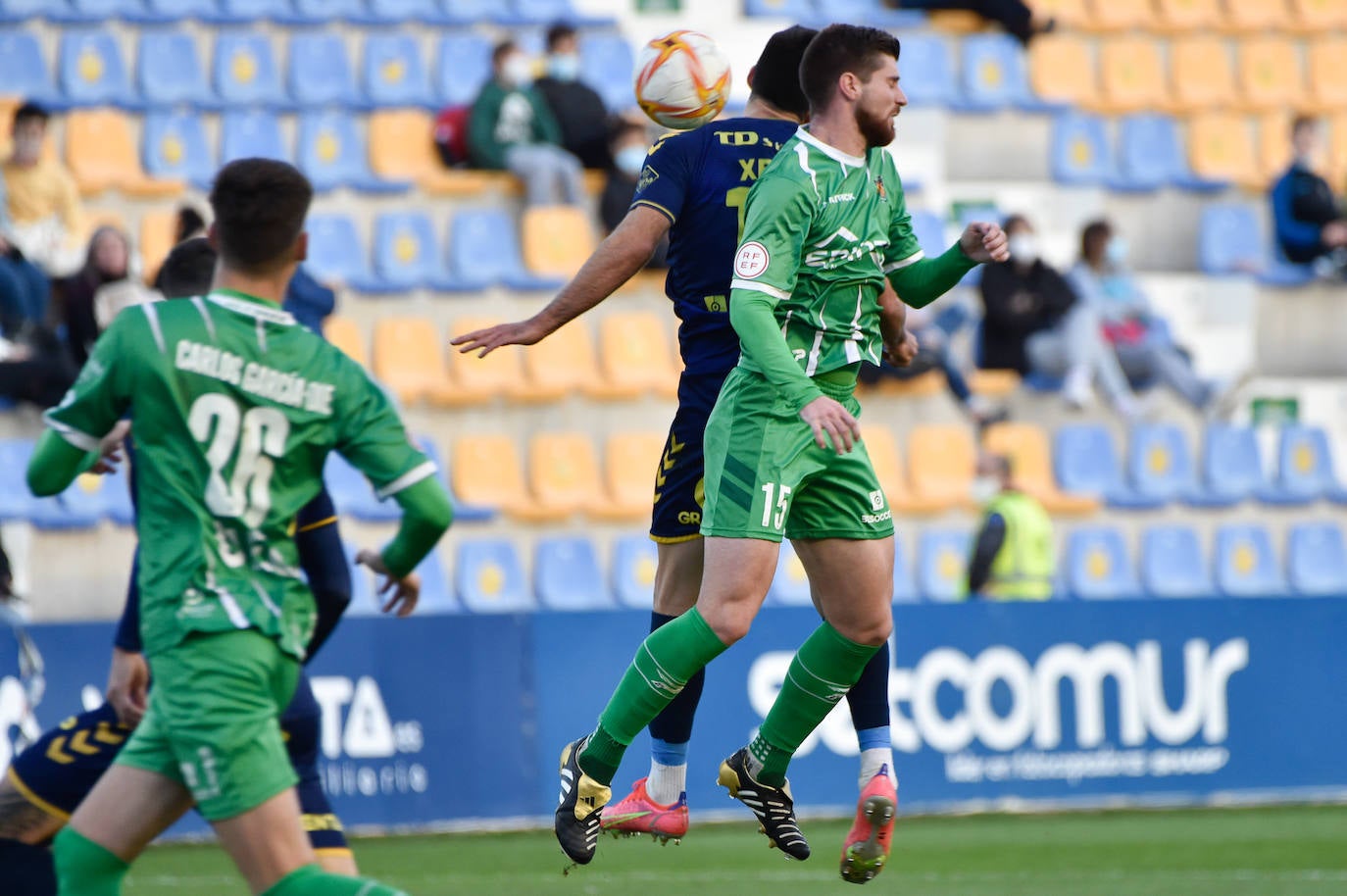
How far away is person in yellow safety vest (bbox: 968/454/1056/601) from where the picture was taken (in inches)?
473

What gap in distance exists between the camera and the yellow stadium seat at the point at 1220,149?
1670 cm

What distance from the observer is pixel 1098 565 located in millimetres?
13336

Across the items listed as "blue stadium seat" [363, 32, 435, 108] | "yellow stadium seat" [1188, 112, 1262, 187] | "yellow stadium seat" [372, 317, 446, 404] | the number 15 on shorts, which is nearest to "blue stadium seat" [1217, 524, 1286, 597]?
"yellow stadium seat" [1188, 112, 1262, 187]

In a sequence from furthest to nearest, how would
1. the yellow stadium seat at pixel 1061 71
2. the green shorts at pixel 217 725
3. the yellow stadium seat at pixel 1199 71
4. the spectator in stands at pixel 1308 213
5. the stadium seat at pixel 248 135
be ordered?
the yellow stadium seat at pixel 1199 71, the yellow stadium seat at pixel 1061 71, the spectator in stands at pixel 1308 213, the stadium seat at pixel 248 135, the green shorts at pixel 217 725

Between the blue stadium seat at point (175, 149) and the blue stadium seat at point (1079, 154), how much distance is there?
6.87 m

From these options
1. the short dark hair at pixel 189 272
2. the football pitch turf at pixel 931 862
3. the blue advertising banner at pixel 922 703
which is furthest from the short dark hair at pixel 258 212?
the blue advertising banner at pixel 922 703

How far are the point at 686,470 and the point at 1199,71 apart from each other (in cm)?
1277

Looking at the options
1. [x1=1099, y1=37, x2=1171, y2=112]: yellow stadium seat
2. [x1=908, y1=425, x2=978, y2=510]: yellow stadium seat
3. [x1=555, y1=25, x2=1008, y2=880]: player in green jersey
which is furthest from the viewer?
[x1=1099, y1=37, x2=1171, y2=112]: yellow stadium seat

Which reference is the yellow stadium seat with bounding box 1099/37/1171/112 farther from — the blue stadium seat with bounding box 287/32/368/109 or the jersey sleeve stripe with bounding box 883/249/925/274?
the jersey sleeve stripe with bounding box 883/249/925/274

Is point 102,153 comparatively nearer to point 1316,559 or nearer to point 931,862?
point 931,862

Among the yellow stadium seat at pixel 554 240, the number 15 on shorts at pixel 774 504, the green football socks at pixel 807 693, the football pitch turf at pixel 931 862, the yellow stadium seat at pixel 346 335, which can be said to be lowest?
the football pitch turf at pixel 931 862

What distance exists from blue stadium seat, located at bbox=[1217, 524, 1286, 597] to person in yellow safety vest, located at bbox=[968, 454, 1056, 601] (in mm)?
2181

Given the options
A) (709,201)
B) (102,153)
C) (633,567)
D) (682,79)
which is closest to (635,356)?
(633,567)

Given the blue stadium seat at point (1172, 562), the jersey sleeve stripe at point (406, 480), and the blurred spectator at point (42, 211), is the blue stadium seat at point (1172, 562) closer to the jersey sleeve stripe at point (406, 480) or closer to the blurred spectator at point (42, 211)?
the blurred spectator at point (42, 211)
